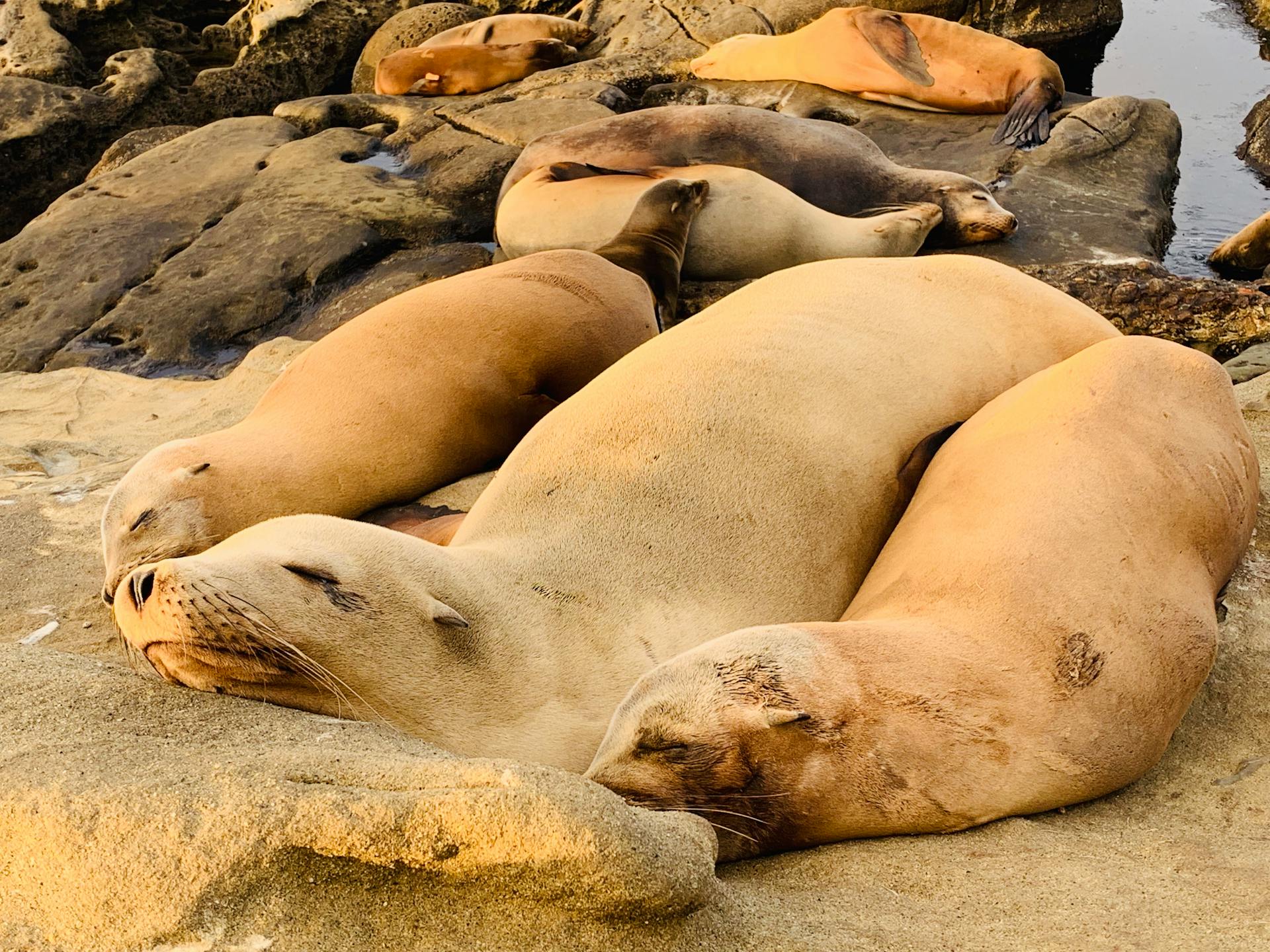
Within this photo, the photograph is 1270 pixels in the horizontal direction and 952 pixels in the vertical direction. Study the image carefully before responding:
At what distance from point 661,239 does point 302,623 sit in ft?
12.4

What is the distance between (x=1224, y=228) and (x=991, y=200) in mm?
1794

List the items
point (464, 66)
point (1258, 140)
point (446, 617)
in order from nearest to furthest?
point (446, 617) → point (1258, 140) → point (464, 66)

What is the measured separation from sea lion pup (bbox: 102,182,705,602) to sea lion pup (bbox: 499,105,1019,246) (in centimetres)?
220

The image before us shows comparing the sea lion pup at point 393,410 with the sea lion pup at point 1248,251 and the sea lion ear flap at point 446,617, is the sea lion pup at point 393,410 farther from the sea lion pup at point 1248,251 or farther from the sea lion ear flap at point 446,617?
the sea lion pup at point 1248,251

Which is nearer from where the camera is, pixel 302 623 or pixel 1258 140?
pixel 302 623

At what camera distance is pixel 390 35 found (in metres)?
11.4

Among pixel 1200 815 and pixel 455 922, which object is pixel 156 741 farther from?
pixel 1200 815

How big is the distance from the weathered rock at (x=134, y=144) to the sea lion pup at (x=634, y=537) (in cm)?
645

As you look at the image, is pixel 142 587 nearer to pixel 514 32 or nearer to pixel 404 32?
pixel 514 32

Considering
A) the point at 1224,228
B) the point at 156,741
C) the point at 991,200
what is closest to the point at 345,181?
the point at 991,200

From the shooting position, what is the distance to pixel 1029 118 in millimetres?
8016

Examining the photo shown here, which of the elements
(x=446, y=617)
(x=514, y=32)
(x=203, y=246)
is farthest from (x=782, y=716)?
(x=514, y=32)

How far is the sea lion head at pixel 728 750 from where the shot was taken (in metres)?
2.22

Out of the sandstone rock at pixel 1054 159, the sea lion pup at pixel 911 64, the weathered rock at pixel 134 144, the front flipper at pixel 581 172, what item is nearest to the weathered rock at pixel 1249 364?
the sandstone rock at pixel 1054 159
